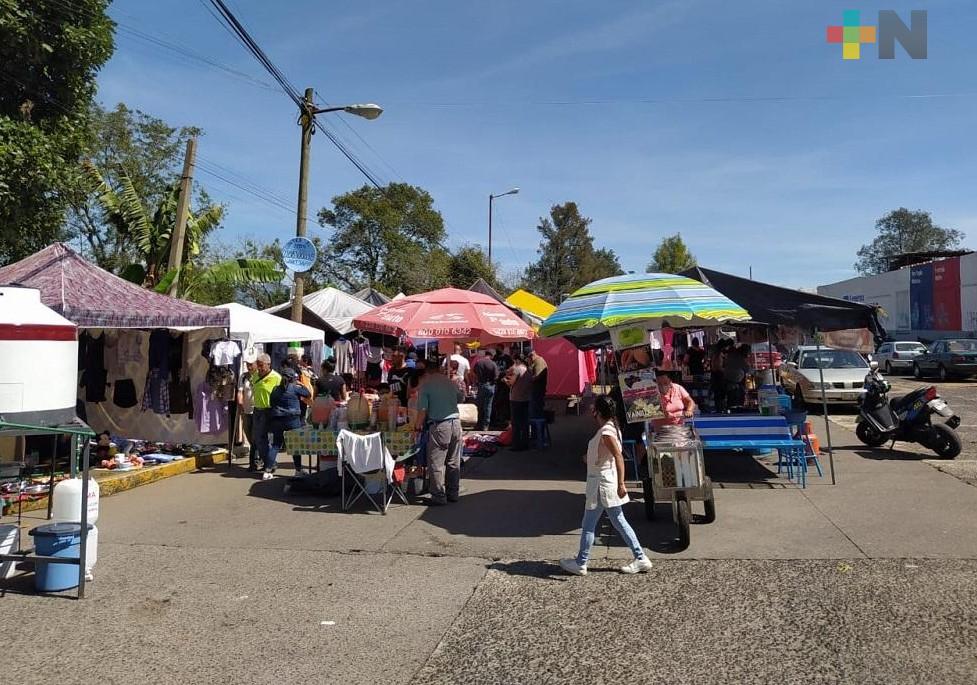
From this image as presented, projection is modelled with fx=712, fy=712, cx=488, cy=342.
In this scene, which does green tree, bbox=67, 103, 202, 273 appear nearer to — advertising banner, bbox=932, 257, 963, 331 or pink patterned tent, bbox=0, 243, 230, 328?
pink patterned tent, bbox=0, 243, 230, 328

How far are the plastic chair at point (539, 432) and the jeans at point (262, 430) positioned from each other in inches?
184

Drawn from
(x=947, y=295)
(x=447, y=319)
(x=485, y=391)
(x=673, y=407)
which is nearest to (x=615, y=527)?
(x=673, y=407)

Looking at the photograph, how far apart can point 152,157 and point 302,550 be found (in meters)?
29.5

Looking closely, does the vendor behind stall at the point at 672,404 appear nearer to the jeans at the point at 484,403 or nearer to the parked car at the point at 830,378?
the jeans at the point at 484,403

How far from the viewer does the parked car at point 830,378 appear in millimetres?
17328

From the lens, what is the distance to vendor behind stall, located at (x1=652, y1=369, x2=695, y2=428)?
7953mm

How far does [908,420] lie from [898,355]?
77.0 feet

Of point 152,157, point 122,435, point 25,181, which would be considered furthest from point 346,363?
point 152,157

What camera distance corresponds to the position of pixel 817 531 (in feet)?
22.6

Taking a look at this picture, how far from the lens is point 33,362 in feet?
19.1

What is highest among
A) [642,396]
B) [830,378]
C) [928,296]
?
[928,296]

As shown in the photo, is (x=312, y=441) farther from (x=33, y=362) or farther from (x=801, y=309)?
(x=801, y=309)

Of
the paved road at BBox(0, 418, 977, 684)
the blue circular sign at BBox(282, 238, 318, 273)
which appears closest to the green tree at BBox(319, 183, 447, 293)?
the blue circular sign at BBox(282, 238, 318, 273)

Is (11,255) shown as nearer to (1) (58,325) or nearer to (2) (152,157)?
(1) (58,325)
